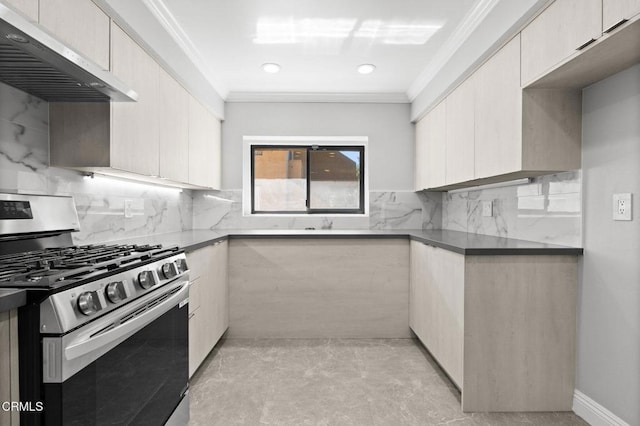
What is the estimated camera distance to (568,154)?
6.34ft

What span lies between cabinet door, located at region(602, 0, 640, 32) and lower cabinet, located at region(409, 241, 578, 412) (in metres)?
1.10

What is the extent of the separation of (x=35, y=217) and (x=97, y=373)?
904 mm

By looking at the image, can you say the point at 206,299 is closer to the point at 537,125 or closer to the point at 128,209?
the point at 128,209

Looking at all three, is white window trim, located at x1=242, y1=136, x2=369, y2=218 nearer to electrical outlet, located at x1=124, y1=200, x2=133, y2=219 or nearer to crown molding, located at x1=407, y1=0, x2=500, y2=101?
crown molding, located at x1=407, y1=0, x2=500, y2=101

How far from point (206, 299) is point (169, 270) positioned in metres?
0.92

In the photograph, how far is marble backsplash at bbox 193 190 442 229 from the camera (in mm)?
3660

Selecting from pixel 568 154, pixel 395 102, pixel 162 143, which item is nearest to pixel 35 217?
pixel 162 143

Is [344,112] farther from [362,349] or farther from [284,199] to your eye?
[362,349]

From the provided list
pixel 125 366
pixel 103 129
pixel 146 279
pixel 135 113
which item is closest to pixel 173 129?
pixel 135 113

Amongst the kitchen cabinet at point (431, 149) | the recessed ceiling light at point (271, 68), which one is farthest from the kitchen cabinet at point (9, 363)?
the kitchen cabinet at point (431, 149)

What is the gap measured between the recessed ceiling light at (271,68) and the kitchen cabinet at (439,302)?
5.87 ft

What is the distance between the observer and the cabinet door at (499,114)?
1922 mm

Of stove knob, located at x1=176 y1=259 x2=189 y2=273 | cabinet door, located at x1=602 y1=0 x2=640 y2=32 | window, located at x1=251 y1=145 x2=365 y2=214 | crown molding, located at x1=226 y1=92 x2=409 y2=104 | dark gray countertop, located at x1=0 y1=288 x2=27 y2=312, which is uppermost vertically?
crown molding, located at x1=226 y1=92 x2=409 y2=104

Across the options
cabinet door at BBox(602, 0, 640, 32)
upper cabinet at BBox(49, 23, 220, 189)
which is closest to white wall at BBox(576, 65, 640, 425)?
cabinet door at BBox(602, 0, 640, 32)
